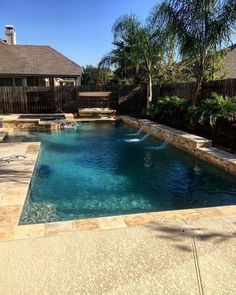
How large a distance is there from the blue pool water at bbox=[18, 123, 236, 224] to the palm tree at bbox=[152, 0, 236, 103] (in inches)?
161

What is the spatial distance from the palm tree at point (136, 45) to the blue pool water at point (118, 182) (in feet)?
24.5

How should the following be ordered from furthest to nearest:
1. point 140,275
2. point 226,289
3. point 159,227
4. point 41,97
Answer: point 41,97 < point 159,227 < point 140,275 < point 226,289

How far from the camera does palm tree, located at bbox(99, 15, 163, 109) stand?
50.7 feet

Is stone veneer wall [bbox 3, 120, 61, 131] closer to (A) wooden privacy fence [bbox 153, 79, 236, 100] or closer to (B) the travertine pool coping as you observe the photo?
(A) wooden privacy fence [bbox 153, 79, 236, 100]

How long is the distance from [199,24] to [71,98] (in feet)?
32.5

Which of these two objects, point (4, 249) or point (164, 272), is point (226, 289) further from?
point (4, 249)

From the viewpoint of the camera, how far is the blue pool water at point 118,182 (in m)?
4.88

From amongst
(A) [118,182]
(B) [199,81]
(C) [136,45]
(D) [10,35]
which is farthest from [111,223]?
(D) [10,35]

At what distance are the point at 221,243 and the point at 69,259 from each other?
59.3 inches

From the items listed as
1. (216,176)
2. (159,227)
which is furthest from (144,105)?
(159,227)

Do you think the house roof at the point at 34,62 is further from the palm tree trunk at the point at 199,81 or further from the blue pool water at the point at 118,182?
the blue pool water at the point at 118,182

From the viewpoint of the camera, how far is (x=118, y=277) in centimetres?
246

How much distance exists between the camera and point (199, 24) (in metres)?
10.6

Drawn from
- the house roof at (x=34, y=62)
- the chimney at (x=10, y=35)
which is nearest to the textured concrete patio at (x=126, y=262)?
the house roof at (x=34, y=62)
